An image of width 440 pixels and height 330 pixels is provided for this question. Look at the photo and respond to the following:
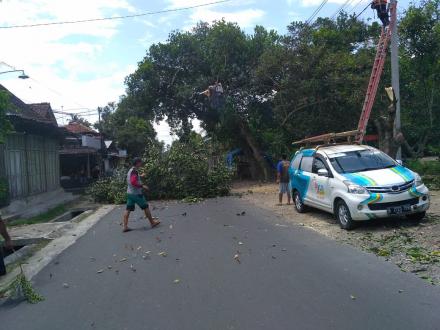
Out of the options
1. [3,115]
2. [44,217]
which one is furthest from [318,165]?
[44,217]

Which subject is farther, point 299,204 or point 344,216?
point 299,204

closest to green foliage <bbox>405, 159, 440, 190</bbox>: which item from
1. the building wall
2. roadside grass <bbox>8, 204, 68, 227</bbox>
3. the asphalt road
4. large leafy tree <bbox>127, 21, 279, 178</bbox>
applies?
the asphalt road

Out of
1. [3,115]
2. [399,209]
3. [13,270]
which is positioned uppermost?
[3,115]

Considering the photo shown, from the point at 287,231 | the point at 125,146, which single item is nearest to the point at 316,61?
the point at 287,231

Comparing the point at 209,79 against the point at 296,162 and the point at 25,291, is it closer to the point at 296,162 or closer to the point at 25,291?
the point at 296,162

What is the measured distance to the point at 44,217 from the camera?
1716 cm

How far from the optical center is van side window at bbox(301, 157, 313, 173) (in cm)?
1276

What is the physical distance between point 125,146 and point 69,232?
56562 mm

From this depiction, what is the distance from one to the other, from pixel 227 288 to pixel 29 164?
1777cm

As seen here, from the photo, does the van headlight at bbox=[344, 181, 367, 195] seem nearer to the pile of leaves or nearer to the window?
the window

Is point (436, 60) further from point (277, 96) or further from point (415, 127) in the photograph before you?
point (277, 96)

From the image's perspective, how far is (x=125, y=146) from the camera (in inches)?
2685

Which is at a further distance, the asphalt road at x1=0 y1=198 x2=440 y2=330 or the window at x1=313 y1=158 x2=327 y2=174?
the window at x1=313 y1=158 x2=327 y2=174

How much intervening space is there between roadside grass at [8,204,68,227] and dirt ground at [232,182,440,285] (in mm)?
8487
